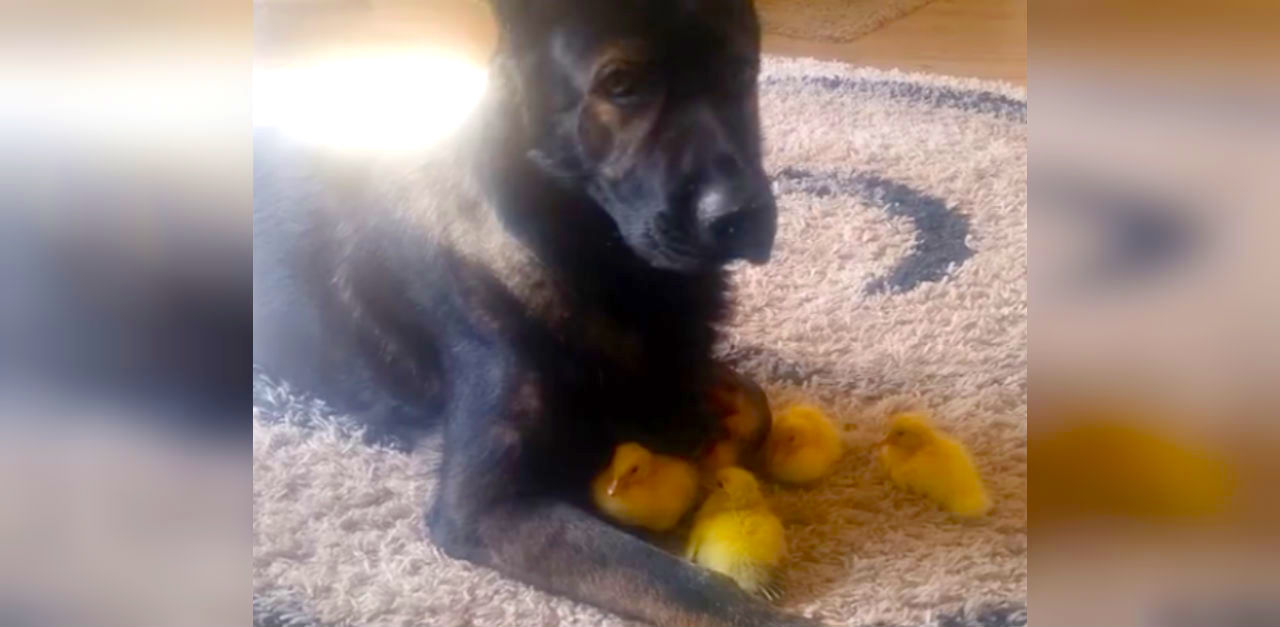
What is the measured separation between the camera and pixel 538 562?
2.64 feet

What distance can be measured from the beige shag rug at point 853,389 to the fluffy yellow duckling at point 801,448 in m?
0.01

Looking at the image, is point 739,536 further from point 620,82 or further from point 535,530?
point 620,82

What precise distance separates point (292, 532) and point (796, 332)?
0.50m

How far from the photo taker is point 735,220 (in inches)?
31.9

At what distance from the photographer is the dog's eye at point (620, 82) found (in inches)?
31.4

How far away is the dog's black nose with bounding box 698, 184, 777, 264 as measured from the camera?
2.61 ft

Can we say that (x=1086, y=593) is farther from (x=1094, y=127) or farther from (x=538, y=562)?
(x=538, y=562)

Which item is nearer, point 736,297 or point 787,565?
point 787,565

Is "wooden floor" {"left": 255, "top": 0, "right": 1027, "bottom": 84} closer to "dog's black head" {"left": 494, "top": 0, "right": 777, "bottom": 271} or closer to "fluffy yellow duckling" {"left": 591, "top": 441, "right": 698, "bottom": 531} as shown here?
"dog's black head" {"left": 494, "top": 0, "right": 777, "bottom": 271}

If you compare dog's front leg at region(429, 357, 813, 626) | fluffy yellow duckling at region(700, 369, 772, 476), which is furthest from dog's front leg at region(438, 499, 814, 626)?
fluffy yellow duckling at region(700, 369, 772, 476)

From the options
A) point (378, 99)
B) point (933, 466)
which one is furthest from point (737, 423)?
point (378, 99)

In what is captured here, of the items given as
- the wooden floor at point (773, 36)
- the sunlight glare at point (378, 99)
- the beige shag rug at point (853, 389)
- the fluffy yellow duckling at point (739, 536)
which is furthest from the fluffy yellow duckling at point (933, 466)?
the sunlight glare at point (378, 99)

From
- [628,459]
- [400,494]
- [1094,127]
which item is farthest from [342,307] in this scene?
[1094,127]

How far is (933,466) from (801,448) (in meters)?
0.11
